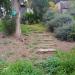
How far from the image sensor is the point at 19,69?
23.5ft

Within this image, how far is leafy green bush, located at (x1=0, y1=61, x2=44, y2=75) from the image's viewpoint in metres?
7.03

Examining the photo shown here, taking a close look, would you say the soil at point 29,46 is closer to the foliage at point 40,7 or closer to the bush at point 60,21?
the bush at point 60,21

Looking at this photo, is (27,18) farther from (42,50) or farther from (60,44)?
(42,50)

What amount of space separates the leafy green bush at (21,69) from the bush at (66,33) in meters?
4.73

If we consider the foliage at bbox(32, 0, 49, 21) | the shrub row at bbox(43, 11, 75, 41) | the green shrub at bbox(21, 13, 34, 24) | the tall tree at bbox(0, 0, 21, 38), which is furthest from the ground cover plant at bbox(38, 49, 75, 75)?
the foliage at bbox(32, 0, 49, 21)

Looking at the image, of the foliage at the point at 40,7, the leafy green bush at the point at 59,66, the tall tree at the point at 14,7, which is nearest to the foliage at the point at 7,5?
the tall tree at the point at 14,7

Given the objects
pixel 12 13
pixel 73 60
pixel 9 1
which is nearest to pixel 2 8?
pixel 9 1

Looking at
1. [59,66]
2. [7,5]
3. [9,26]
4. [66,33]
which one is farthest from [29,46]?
[7,5]

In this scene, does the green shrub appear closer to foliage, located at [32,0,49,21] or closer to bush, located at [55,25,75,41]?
foliage, located at [32,0,49,21]

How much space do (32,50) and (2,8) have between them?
16.9 feet

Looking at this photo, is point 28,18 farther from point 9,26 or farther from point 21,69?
point 21,69

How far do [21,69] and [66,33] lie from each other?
16.9ft

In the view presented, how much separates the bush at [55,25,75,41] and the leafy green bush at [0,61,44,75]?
15.5 feet

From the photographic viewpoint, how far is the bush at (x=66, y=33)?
1175 cm
